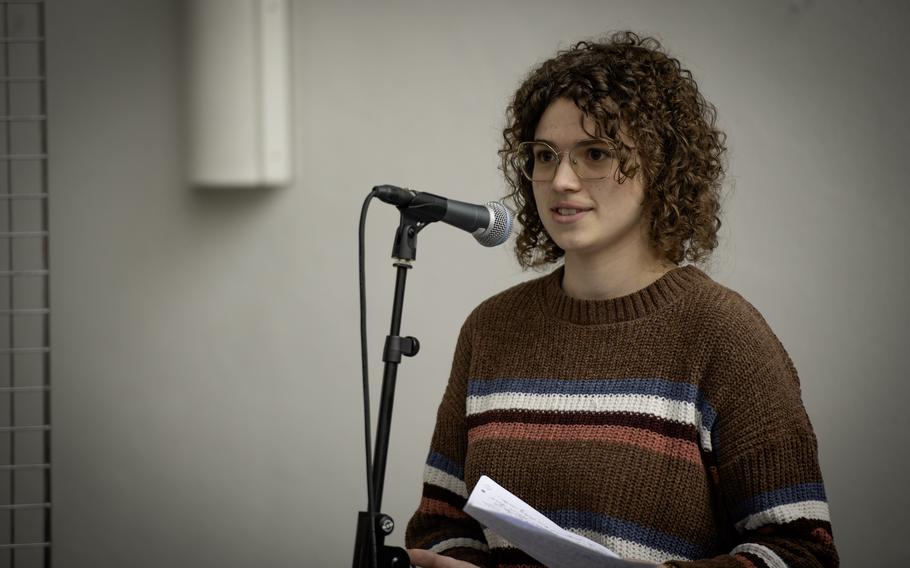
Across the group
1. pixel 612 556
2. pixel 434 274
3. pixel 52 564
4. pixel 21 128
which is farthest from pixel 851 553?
pixel 21 128

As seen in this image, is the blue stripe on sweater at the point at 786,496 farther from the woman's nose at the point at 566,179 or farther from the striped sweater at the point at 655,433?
the woman's nose at the point at 566,179

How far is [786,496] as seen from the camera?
4.34 ft

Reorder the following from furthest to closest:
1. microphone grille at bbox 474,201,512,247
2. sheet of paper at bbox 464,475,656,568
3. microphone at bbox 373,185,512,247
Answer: microphone grille at bbox 474,201,512,247 → microphone at bbox 373,185,512,247 → sheet of paper at bbox 464,475,656,568

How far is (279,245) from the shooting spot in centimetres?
284

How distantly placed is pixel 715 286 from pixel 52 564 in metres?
2.36

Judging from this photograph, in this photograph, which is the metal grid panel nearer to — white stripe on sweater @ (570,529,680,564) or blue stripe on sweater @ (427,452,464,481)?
blue stripe on sweater @ (427,452,464,481)

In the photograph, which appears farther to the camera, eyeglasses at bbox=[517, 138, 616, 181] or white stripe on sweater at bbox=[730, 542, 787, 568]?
eyeglasses at bbox=[517, 138, 616, 181]

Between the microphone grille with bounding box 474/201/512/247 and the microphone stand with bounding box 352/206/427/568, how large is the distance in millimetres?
114

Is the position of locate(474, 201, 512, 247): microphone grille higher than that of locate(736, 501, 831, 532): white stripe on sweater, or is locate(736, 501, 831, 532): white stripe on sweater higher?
locate(474, 201, 512, 247): microphone grille

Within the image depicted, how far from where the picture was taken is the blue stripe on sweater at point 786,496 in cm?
133

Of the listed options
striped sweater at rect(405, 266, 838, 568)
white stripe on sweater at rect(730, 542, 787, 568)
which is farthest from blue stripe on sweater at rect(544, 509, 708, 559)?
white stripe on sweater at rect(730, 542, 787, 568)

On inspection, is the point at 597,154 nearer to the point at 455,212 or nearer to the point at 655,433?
the point at 455,212

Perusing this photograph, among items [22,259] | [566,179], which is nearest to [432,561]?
[566,179]

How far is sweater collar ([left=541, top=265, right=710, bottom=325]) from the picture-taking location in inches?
59.6
